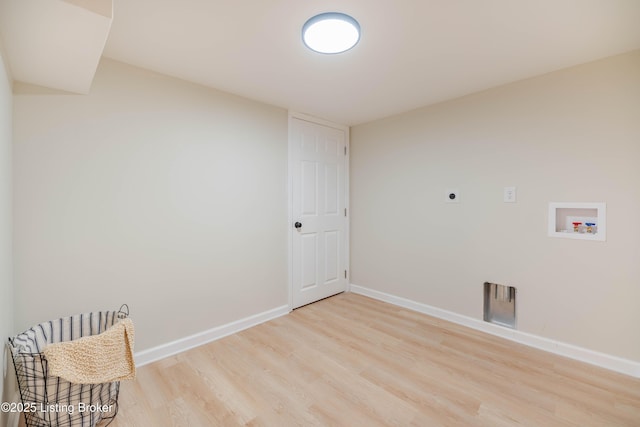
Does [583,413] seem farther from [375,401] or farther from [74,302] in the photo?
[74,302]

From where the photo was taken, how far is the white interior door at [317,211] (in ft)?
9.97

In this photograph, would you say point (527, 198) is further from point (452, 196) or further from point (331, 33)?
point (331, 33)

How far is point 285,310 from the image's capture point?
9.64 ft

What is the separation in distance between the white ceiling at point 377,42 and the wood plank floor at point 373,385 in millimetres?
2161

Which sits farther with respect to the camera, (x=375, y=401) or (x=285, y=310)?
(x=285, y=310)

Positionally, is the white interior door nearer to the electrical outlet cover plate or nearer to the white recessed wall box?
the electrical outlet cover plate

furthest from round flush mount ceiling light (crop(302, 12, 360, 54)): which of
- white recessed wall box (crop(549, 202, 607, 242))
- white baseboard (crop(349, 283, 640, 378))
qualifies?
white baseboard (crop(349, 283, 640, 378))

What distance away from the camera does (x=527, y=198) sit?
7.38 feet

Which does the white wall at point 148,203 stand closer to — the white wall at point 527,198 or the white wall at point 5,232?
the white wall at point 5,232

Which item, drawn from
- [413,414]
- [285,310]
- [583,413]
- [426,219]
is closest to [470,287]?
[426,219]

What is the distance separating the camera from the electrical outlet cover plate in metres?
2.65

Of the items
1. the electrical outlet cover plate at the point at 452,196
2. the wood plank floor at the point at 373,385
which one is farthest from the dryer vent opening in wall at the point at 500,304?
the electrical outlet cover plate at the point at 452,196

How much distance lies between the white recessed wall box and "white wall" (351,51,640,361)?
4 centimetres

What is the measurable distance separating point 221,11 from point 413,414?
95.2 inches
